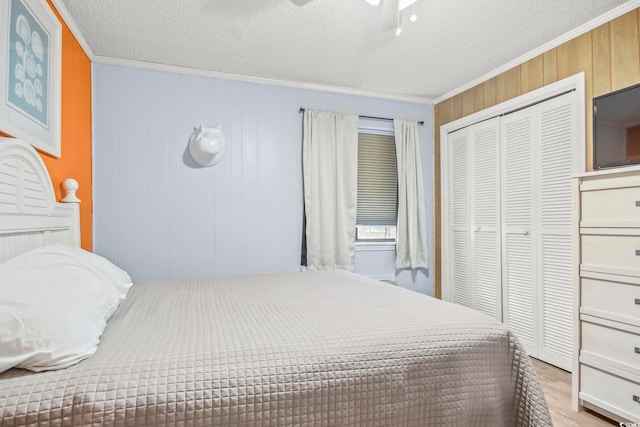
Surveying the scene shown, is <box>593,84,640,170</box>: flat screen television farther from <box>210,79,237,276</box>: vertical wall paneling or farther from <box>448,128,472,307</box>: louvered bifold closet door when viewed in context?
<box>210,79,237,276</box>: vertical wall paneling

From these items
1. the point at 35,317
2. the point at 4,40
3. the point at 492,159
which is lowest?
the point at 35,317

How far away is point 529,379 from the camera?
4.27 ft

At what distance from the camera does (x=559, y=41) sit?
8.27 ft

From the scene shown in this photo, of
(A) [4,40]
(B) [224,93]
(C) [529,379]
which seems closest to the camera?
(C) [529,379]

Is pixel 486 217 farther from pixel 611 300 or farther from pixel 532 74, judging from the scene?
pixel 611 300

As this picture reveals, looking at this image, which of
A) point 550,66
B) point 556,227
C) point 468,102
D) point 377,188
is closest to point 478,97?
point 468,102

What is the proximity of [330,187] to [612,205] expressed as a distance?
2152 millimetres

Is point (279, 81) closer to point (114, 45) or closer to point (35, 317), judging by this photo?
point (114, 45)

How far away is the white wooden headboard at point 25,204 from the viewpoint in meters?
1.44

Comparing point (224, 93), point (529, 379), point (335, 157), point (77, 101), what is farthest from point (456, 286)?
point (77, 101)

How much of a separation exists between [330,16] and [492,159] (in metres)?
1.91

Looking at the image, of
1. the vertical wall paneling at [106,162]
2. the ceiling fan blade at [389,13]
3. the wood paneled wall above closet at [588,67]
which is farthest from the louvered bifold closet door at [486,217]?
the vertical wall paneling at [106,162]

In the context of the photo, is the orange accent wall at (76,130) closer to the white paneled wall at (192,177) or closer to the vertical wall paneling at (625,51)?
the white paneled wall at (192,177)

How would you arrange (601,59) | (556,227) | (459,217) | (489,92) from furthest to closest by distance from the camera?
1. (459,217)
2. (489,92)
3. (556,227)
4. (601,59)
